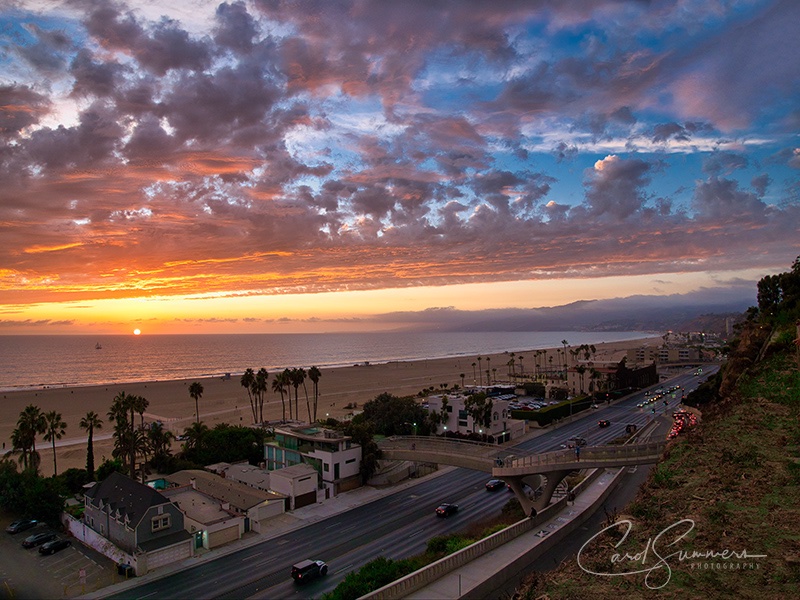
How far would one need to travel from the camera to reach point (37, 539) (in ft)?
109

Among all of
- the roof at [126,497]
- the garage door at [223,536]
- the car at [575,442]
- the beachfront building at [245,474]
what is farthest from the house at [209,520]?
the car at [575,442]

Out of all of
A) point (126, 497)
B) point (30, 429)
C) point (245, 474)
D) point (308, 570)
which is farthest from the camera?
point (245, 474)

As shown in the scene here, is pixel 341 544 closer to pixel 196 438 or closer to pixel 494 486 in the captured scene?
pixel 494 486

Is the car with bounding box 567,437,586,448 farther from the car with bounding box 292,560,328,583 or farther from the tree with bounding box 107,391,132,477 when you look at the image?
the tree with bounding box 107,391,132,477

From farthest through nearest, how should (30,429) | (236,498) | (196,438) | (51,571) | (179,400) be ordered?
(179,400) < (196,438) < (30,429) < (236,498) < (51,571)

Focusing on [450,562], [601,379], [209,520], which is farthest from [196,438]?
[601,379]

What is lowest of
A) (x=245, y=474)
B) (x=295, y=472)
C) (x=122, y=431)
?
(x=245, y=474)

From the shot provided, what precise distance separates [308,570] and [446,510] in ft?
41.2

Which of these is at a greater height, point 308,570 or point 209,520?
point 209,520

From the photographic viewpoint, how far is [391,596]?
2006cm

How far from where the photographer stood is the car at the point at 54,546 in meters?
32.0

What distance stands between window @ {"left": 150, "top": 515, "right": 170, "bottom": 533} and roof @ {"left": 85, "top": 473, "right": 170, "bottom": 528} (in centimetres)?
77

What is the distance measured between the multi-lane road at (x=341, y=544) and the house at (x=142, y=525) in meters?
1.74

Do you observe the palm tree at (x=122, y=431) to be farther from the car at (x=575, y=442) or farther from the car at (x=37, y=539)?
the car at (x=575, y=442)
